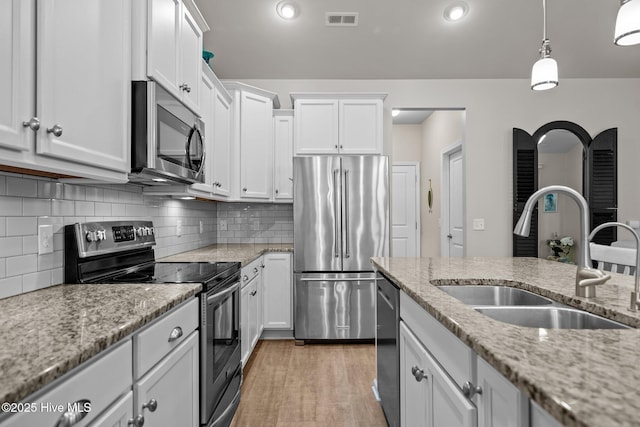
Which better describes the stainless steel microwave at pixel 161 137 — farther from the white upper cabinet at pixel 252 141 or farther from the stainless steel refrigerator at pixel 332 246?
the stainless steel refrigerator at pixel 332 246

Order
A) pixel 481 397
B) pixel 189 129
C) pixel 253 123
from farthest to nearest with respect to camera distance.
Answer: pixel 253 123
pixel 189 129
pixel 481 397

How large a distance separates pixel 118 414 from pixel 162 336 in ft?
1.03

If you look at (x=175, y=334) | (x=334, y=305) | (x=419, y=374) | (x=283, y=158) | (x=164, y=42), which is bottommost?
(x=334, y=305)

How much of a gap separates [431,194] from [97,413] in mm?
5643

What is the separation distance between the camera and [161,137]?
1.75m

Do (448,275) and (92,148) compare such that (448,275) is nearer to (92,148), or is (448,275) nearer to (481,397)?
(481,397)

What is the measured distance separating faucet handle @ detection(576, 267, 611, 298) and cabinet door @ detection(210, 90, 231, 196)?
2.41 m

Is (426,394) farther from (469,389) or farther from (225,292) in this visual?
(225,292)

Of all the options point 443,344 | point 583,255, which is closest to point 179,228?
point 443,344

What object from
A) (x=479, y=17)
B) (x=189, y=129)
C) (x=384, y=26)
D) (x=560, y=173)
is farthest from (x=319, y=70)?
(x=560, y=173)

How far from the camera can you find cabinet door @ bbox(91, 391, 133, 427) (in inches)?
37.0

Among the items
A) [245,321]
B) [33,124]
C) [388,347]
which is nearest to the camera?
[33,124]

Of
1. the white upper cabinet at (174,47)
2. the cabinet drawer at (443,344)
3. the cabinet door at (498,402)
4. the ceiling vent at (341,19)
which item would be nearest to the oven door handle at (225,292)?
the cabinet drawer at (443,344)

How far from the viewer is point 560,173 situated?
4023 millimetres
